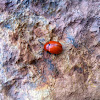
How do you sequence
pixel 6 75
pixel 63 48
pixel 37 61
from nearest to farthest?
1. pixel 6 75
2. pixel 37 61
3. pixel 63 48

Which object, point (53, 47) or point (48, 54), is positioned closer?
point (53, 47)

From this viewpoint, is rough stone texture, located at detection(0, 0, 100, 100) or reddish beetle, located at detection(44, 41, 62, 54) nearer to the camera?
rough stone texture, located at detection(0, 0, 100, 100)

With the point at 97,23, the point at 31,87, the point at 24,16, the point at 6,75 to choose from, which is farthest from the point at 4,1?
the point at 97,23

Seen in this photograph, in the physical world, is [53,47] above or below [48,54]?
above

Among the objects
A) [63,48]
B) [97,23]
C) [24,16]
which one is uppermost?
[24,16]

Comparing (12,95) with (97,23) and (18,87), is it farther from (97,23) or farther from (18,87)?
(97,23)

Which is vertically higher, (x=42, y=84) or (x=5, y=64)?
(x=5, y=64)

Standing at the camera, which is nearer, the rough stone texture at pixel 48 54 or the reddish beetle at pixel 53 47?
the rough stone texture at pixel 48 54

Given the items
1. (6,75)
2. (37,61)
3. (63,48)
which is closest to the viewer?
(6,75)
